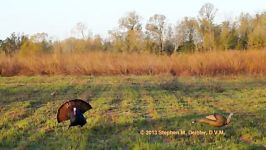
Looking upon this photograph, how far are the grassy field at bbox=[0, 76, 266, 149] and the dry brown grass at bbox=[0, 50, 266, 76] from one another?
7.07 m

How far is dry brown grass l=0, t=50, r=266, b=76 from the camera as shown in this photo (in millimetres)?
21328

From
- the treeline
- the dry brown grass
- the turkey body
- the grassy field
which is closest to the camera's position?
the grassy field

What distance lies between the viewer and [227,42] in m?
33.3

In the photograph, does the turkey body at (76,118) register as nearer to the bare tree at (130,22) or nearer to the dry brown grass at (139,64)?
the dry brown grass at (139,64)

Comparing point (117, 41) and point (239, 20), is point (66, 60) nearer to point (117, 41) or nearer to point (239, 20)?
point (117, 41)

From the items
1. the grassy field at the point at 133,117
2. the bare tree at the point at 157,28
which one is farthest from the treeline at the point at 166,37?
the grassy field at the point at 133,117

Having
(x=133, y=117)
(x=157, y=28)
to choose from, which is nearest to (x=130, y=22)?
(x=157, y=28)

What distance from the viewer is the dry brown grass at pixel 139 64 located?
70.0 ft

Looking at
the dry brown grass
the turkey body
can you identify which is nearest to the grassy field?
the turkey body

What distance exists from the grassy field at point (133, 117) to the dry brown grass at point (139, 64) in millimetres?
7067

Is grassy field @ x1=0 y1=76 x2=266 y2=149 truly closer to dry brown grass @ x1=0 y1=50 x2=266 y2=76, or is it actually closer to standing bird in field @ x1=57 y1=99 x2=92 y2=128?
standing bird in field @ x1=57 y1=99 x2=92 y2=128

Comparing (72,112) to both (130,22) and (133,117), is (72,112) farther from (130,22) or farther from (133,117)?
(130,22)

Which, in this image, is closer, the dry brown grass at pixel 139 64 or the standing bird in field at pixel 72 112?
the standing bird in field at pixel 72 112

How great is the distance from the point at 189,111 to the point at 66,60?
49.3ft
